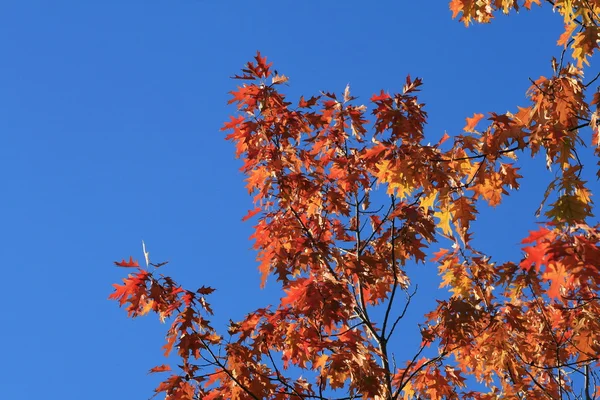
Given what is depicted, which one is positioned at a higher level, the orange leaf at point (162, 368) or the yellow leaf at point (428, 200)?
the yellow leaf at point (428, 200)

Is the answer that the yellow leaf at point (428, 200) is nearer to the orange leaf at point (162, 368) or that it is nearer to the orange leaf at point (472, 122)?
the orange leaf at point (472, 122)

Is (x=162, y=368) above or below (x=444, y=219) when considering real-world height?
below

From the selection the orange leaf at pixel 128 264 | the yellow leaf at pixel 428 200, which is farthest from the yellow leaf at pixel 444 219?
the orange leaf at pixel 128 264

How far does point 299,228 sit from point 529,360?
10.6 feet

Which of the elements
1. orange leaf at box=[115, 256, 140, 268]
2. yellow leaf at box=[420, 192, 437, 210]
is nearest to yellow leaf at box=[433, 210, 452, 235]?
yellow leaf at box=[420, 192, 437, 210]

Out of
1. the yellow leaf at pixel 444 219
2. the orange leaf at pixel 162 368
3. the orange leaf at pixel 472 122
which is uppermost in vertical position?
the orange leaf at pixel 472 122

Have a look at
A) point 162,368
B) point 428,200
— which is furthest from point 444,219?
point 162,368

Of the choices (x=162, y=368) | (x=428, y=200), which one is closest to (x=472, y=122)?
(x=428, y=200)

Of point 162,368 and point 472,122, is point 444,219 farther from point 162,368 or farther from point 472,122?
point 162,368

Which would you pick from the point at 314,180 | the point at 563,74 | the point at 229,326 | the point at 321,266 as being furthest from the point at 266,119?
the point at 563,74

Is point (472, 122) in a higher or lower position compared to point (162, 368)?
higher

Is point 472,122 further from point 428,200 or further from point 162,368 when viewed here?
point 162,368

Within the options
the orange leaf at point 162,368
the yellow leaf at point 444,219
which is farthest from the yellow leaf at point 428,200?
the orange leaf at point 162,368

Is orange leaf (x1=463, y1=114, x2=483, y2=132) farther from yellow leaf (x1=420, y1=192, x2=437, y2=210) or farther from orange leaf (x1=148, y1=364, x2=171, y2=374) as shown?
orange leaf (x1=148, y1=364, x2=171, y2=374)
